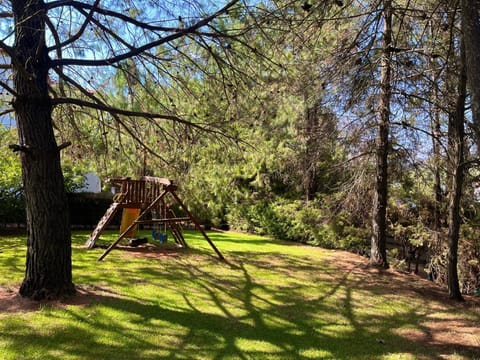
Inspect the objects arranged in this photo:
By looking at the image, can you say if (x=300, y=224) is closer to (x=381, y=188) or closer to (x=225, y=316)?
(x=381, y=188)

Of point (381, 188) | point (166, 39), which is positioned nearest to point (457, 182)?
point (381, 188)

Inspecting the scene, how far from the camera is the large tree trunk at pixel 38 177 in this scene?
4.93 m

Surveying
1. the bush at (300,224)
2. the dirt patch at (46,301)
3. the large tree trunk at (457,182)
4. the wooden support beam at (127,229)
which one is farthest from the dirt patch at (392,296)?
the bush at (300,224)

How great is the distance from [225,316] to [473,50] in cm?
379

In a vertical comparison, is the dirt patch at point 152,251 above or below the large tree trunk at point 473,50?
below

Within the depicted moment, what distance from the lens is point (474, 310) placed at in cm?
585

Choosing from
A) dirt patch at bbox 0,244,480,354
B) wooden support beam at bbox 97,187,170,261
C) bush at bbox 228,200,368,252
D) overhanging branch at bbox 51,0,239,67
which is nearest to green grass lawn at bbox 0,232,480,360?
dirt patch at bbox 0,244,480,354

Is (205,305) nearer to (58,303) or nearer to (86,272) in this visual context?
(58,303)

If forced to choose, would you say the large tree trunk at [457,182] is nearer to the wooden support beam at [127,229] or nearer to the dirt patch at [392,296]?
the dirt patch at [392,296]

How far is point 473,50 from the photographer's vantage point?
284cm

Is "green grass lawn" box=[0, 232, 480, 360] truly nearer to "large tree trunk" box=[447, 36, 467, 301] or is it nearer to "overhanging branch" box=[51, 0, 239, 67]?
"large tree trunk" box=[447, 36, 467, 301]

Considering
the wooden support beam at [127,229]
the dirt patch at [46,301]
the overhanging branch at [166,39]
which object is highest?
the overhanging branch at [166,39]

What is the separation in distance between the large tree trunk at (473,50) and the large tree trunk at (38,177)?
4506 mm

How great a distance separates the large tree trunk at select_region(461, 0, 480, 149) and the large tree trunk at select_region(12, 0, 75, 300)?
14.8 feet
